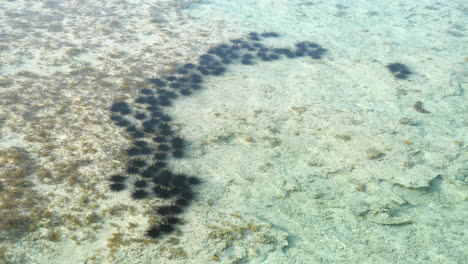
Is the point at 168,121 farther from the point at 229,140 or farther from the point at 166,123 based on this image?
the point at 229,140

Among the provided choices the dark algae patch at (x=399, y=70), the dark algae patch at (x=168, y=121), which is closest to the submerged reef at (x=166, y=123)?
the dark algae patch at (x=168, y=121)

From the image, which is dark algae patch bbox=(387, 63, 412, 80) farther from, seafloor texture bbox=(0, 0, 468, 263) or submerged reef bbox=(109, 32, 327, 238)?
submerged reef bbox=(109, 32, 327, 238)

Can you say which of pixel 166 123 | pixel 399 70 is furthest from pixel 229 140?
pixel 399 70

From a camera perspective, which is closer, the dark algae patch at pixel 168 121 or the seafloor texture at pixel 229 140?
the seafloor texture at pixel 229 140

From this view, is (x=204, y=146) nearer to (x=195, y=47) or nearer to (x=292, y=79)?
(x=292, y=79)

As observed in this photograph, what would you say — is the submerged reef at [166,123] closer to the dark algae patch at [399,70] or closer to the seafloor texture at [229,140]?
the seafloor texture at [229,140]

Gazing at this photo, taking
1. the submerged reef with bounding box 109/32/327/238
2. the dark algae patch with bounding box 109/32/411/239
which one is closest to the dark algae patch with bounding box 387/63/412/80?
the dark algae patch with bounding box 109/32/411/239
